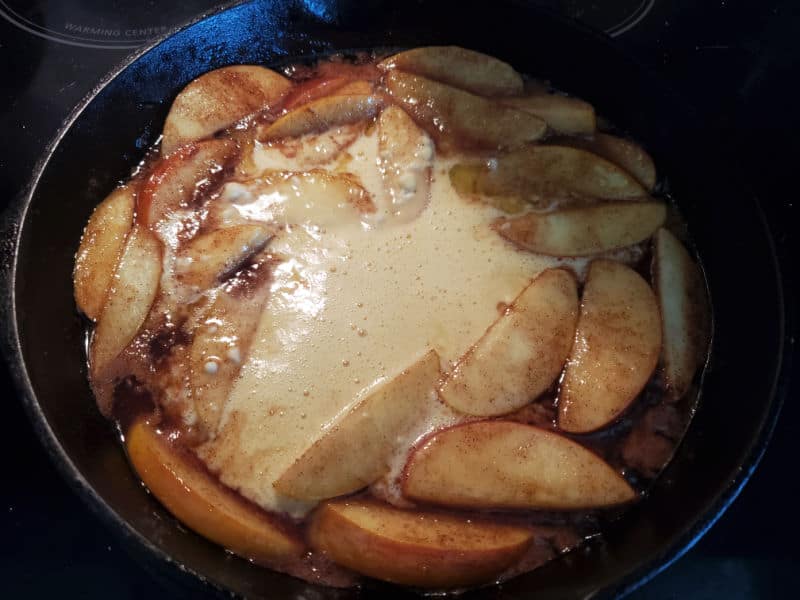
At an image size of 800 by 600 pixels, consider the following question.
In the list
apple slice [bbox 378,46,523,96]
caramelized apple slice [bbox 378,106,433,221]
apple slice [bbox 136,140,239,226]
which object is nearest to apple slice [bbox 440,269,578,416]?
caramelized apple slice [bbox 378,106,433,221]

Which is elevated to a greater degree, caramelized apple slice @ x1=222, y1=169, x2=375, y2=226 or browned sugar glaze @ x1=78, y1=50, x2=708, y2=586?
caramelized apple slice @ x1=222, y1=169, x2=375, y2=226

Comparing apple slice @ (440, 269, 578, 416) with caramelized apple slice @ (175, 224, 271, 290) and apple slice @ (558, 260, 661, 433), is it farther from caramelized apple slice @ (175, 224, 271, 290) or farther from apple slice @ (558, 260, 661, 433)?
caramelized apple slice @ (175, 224, 271, 290)

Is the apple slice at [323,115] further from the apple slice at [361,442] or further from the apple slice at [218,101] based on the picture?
the apple slice at [361,442]

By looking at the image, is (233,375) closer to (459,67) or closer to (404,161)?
(404,161)

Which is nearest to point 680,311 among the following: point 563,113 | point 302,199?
point 563,113

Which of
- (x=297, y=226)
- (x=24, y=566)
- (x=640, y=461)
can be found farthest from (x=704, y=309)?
(x=24, y=566)

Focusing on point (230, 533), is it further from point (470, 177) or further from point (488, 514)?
point (470, 177)
